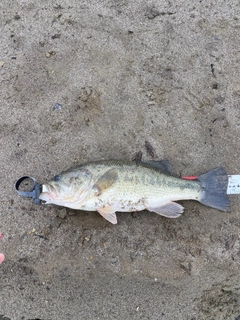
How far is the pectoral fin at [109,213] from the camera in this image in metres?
3.01

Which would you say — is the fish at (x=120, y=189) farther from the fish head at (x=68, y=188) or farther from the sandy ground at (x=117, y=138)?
the sandy ground at (x=117, y=138)

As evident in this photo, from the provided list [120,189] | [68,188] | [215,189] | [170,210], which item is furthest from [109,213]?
[215,189]

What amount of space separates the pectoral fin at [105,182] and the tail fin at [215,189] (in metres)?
0.96

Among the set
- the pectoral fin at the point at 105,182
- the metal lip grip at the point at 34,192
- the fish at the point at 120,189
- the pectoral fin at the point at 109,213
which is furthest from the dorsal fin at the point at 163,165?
the metal lip grip at the point at 34,192

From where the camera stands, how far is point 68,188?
2.92 m

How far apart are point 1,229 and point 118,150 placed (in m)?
1.54

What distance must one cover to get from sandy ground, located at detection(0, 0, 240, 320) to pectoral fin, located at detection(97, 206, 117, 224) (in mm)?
236

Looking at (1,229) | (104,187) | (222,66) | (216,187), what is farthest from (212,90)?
(1,229)

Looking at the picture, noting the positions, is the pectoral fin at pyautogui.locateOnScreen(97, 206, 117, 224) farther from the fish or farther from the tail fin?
the tail fin

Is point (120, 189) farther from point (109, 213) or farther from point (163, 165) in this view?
point (163, 165)

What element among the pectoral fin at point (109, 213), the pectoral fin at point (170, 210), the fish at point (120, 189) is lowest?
the pectoral fin at point (170, 210)

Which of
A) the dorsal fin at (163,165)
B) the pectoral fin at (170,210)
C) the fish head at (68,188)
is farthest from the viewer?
the dorsal fin at (163,165)

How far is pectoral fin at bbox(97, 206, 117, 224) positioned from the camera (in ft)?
9.87

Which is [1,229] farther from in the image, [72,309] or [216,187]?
[216,187]
